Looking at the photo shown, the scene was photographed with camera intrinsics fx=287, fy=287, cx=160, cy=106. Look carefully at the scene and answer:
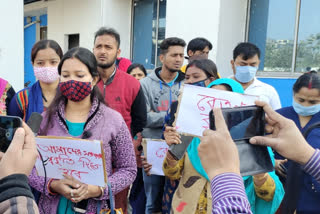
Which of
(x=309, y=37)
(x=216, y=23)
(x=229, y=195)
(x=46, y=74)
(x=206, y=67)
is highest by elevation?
(x=216, y=23)

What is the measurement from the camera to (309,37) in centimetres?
523

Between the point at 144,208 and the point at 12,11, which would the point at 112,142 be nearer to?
the point at 144,208

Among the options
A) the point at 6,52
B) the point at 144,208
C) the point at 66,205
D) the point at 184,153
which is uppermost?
the point at 6,52

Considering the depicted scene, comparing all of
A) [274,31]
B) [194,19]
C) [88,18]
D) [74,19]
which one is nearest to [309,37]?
[274,31]

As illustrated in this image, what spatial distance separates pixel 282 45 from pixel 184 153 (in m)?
4.60

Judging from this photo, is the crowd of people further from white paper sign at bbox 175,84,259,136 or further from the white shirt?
white paper sign at bbox 175,84,259,136

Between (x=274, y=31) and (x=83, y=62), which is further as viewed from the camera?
(x=274, y=31)

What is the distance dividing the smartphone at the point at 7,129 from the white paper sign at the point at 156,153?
148cm

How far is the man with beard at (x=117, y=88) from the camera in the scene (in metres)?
2.71

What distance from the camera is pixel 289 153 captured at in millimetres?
1058

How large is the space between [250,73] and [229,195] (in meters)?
2.65

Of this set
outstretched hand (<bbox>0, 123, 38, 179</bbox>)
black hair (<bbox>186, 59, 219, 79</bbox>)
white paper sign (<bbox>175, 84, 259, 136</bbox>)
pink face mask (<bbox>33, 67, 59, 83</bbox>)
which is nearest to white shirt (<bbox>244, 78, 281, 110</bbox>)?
black hair (<bbox>186, 59, 219, 79</bbox>)

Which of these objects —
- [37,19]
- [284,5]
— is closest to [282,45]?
[284,5]

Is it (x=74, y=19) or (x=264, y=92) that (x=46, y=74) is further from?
(x=74, y=19)
